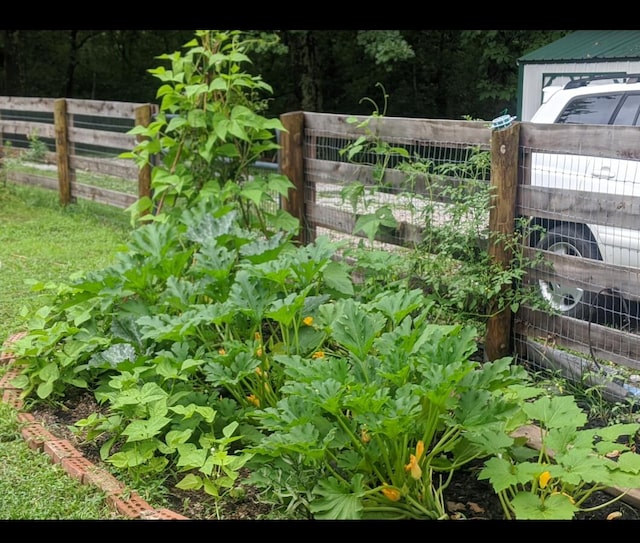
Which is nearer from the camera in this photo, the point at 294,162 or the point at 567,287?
the point at 567,287

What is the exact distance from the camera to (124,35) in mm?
25234

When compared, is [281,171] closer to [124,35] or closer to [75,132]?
[75,132]

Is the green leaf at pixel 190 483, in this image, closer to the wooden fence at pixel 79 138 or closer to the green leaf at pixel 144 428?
the green leaf at pixel 144 428

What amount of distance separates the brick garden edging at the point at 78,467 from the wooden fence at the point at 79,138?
4.79 meters

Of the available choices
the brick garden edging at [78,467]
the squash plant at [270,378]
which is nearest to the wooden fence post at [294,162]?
the squash plant at [270,378]

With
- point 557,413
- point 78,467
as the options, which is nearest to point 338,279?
point 557,413

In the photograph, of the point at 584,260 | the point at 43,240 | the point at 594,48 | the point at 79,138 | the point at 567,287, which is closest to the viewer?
the point at 584,260

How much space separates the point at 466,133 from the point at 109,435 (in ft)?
9.10

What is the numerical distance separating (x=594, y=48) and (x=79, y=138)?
9.05 metres

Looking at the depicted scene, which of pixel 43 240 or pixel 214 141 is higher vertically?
pixel 214 141

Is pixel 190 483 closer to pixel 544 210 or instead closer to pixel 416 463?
pixel 416 463

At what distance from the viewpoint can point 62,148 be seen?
32.8ft

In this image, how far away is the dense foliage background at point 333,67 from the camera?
18.4m

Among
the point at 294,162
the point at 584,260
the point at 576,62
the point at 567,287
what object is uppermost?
the point at 576,62
